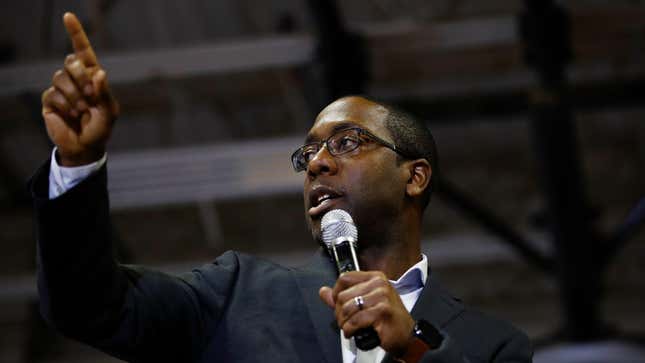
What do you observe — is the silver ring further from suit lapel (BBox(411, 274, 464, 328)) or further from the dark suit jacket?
suit lapel (BBox(411, 274, 464, 328))

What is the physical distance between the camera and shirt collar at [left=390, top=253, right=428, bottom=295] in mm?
1724

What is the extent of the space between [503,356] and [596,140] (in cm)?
496

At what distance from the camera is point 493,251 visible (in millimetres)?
5652

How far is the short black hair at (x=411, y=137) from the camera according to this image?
1.78 meters

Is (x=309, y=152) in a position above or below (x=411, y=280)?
above

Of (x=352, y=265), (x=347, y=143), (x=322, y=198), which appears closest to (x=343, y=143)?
(x=347, y=143)

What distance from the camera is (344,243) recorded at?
4.75ft

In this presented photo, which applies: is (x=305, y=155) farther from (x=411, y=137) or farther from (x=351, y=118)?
(x=411, y=137)

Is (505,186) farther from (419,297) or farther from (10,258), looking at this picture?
(419,297)

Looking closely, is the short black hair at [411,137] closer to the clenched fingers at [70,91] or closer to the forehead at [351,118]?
the forehead at [351,118]

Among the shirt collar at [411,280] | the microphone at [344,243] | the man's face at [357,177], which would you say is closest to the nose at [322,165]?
the man's face at [357,177]

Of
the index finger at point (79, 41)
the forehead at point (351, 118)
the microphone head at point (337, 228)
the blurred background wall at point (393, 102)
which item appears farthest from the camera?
the blurred background wall at point (393, 102)

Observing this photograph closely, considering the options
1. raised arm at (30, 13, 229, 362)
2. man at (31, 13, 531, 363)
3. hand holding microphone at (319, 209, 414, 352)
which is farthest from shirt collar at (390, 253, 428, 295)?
raised arm at (30, 13, 229, 362)

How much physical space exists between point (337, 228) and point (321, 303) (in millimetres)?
166
